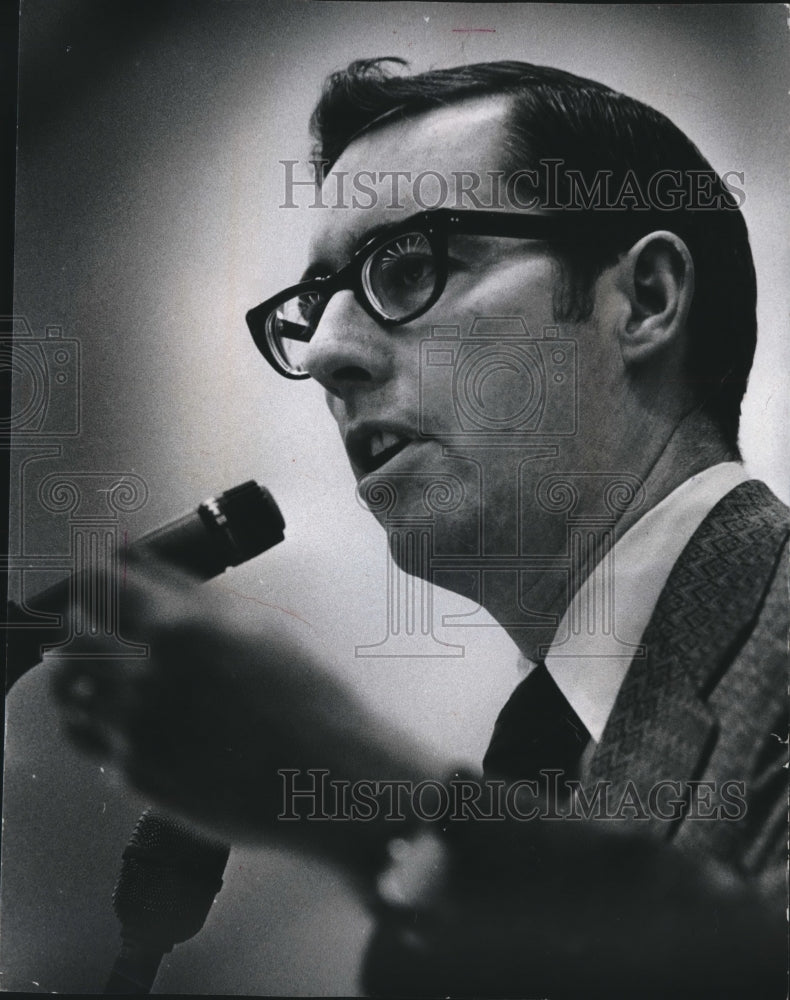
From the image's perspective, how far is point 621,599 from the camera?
2053mm

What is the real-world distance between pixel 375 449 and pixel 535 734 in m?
0.60

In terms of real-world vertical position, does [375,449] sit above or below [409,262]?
below

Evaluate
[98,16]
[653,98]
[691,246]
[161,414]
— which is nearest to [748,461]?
[691,246]

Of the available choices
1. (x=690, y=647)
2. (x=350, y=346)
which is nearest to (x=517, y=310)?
(x=350, y=346)

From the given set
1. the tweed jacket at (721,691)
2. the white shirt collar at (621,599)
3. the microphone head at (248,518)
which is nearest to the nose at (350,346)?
the microphone head at (248,518)

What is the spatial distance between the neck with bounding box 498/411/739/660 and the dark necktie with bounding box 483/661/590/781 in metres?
0.07

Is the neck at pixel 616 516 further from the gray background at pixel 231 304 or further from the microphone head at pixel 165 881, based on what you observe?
the microphone head at pixel 165 881

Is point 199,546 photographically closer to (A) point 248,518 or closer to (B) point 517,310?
(A) point 248,518

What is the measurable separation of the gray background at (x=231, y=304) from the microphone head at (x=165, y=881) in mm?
28

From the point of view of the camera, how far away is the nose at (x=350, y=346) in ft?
6.86

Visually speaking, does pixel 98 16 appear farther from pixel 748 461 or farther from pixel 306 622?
pixel 748 461

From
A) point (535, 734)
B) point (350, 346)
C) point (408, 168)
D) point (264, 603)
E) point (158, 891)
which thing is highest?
point (408, 168)

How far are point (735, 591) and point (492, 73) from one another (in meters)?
1.05

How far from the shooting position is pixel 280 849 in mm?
2111
